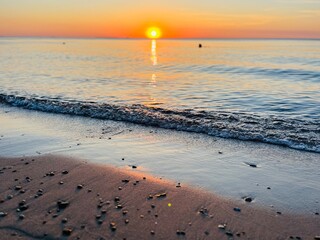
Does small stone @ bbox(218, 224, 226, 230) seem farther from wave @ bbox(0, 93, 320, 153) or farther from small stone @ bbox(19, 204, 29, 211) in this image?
wave @ bbox(0, 93, 320, 153)

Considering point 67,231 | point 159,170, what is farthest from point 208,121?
point 67,231

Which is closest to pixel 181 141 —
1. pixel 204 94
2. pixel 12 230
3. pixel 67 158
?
pixel 67 158

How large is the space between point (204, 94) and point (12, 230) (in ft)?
50.1

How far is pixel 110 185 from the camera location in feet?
22.2

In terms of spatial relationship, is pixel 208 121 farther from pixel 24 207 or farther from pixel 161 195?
pixel 24 207

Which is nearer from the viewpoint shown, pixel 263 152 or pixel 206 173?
pixel 206 173

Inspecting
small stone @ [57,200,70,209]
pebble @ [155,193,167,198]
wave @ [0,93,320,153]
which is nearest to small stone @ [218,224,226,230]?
pebble @ [155,193,167,198]

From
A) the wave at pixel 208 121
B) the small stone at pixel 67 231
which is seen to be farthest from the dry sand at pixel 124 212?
the wave at pixel 208 121

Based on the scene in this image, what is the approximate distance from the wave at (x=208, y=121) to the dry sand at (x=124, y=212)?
14.9ft

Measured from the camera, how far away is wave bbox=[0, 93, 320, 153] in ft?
34.3

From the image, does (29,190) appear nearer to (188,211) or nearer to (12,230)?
(12,230)

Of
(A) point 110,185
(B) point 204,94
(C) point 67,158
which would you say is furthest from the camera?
(B) point 204,94

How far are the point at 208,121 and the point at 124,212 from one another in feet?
24.7

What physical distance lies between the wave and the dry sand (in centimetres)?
455
